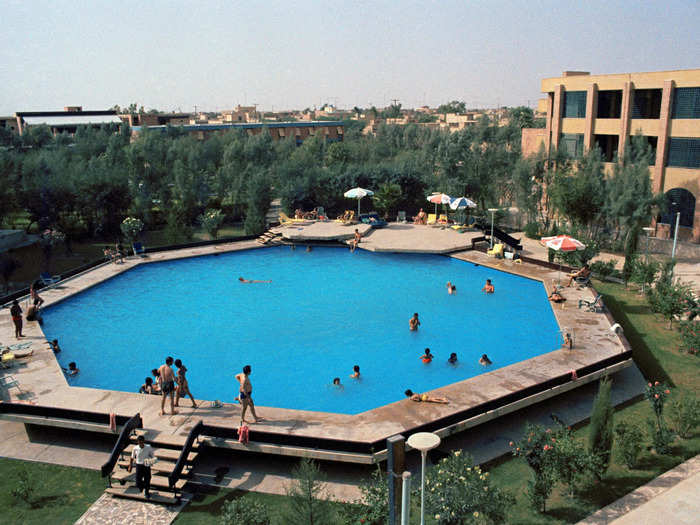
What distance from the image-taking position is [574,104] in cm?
3678

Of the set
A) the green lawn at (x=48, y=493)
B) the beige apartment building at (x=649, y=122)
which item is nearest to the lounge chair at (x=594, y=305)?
the beige apartment building at (x=649, y=122)

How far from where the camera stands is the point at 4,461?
13.1 meters

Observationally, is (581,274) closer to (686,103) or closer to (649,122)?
(686,103)

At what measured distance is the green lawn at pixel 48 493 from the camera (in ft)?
36.1

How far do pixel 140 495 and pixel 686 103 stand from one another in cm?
3148

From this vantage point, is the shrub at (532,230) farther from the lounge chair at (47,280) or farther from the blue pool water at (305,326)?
the lounge chair at (47,280)

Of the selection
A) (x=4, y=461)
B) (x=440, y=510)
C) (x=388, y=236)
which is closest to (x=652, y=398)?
(x=440, y=510)

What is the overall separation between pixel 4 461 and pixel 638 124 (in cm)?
3378

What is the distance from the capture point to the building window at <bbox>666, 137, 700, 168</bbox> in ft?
97.7

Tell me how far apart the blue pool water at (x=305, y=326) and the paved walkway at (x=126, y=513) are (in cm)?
481

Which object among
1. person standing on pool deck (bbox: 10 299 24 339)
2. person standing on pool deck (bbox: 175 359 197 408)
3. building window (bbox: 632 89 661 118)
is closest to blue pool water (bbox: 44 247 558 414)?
person standing on pool deck (bbox: 10 299 24 339)

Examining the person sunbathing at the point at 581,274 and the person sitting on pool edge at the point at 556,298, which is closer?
the person sitting on pool edge at the point at 556,298

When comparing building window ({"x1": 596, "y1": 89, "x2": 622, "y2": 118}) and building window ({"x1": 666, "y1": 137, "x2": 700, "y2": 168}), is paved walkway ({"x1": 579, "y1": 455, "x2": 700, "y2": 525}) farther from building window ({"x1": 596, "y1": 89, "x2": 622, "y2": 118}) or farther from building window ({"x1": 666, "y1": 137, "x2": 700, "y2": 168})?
building window ({"x1": 596, "y1": 89, "x2": 622, "y2": 118})

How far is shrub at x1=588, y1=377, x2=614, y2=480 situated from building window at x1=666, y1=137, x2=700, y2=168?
2352 centimetres
